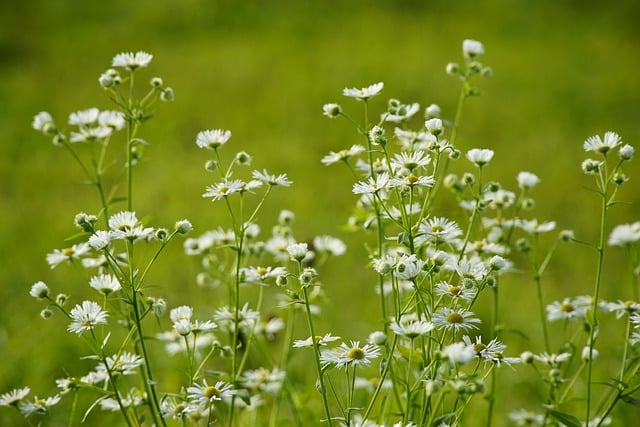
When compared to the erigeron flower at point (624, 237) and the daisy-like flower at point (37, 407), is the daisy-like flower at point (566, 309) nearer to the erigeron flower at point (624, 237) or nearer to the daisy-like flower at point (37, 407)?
the erigeron flower at point (624, 237)

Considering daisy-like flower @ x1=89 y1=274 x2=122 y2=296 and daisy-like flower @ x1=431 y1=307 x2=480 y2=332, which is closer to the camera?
daisy-like flower @ x1=431 y1=307 x2=480 y2=332

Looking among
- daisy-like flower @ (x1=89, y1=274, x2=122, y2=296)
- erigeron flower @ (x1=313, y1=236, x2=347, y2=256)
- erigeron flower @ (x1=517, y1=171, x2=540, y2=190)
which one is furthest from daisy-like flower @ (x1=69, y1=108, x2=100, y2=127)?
erigeron flower @ (x1=517, y1=171, x2=540, y2=190)

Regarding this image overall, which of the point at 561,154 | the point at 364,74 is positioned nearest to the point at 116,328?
the point at 561,154

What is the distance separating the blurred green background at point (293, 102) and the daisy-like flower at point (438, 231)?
3.75 ft

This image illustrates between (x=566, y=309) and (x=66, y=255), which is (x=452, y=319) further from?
(x=66, y=255)

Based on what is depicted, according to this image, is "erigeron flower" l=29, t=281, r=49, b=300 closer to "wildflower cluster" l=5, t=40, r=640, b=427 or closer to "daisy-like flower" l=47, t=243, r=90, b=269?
"wildflower cluster" l=5, t=40, r=640, b=427

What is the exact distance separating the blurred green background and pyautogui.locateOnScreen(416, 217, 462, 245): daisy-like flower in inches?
44.9

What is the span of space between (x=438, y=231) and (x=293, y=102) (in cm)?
393

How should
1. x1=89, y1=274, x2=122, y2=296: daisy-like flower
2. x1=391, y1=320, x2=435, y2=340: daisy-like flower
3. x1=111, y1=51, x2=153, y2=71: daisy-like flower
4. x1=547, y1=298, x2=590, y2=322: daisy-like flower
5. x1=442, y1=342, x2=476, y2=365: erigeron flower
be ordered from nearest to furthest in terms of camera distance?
x1=442, y1=342, x2=476, y2=365: erigeron flower, x1=391, y1=320, x2=435, y2=340: daisy-like flower, x1=89, y1=274, x2=122, y2=296: daisy-like flower, x1=111, y1=51, x2=153, y2=71: daisy-like flower, x1=547, y1=298, x2=590, y2=322: daisy-like flower

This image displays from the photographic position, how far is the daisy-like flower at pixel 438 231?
57.1 inches

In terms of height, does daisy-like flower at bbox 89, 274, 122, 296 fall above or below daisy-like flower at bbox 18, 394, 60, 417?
above

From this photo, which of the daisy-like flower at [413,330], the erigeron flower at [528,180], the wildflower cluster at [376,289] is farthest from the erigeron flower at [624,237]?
the daisy-like flower at [413,330]

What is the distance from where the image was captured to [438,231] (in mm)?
1494

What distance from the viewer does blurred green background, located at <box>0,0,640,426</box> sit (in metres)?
3.27
